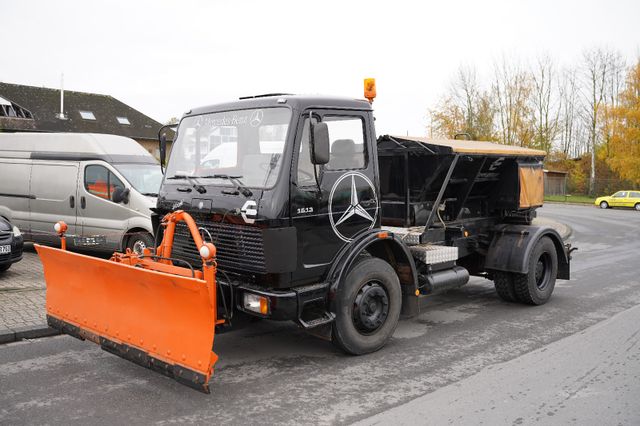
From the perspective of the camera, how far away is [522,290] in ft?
26.0

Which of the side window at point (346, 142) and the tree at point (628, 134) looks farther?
the tree at point (628, 134)

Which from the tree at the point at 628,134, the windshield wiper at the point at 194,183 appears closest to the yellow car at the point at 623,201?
the tree at the point at 628,134

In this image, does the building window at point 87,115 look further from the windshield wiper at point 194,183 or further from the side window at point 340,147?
the side window at point 340,147

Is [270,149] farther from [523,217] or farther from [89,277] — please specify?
[523,217]

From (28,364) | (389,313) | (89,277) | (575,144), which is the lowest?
(28,364)

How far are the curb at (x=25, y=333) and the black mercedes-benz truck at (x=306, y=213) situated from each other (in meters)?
1.78

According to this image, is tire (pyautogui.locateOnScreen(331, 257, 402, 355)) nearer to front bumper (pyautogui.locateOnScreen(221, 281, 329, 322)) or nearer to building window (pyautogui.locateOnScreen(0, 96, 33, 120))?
front bumper (pyautogui.locateOnScreen(221, 281, 329, 322))

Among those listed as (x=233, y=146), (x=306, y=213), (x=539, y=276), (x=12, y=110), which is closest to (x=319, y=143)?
(x=306, y=213)

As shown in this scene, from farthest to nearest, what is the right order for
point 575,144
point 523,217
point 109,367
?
point 575,144 → point 523,217 → point 109,367

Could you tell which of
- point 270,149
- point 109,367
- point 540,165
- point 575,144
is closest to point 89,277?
point 109,367

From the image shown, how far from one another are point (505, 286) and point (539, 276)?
63 centimetres

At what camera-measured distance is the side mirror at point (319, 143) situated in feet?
16.0

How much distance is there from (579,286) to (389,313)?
16.9ft

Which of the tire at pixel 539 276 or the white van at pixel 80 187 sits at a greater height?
the white van at pixel 80 187
